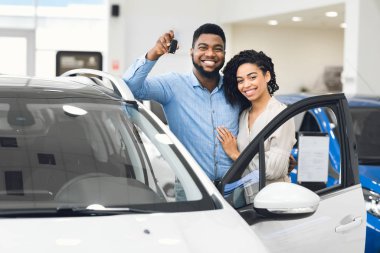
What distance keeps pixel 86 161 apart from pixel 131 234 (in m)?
0.59

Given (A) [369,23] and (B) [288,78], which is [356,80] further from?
(B) [288,78]

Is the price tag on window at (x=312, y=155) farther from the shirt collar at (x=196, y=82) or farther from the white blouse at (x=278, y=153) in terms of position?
the shirt collar at (x=196, y=82)

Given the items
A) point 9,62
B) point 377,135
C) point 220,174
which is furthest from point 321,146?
point 9,62

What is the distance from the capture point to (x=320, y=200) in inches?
127

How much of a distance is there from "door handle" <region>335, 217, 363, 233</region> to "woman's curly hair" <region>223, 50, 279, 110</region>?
0.80 meters

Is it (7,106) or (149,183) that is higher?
(7,106)

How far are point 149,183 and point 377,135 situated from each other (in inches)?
135

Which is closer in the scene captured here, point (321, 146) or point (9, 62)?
point (321, 146)

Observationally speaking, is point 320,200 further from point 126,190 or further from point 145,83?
point 145,83

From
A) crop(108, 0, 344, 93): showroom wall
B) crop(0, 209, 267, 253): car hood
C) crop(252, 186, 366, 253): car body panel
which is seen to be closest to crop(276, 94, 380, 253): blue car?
crop(252, 186, 366, 253): car body panel

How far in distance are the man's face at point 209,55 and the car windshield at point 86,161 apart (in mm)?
746

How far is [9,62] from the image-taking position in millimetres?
17875

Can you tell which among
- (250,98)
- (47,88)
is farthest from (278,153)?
(47,88)

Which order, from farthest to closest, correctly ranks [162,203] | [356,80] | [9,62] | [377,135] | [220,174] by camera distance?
[9,62], [356,80], [377,135], [220,174], [162,203]
